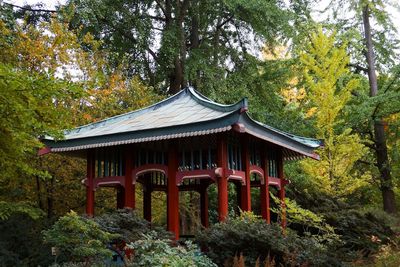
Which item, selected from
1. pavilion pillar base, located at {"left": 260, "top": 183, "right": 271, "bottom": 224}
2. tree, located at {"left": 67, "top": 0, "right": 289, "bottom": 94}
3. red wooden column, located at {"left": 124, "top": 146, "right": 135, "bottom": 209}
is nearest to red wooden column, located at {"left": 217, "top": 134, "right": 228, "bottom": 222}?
pavilion pillar base, located at {"left": 260, "top": 183, "right": 271, "bottom": 224}

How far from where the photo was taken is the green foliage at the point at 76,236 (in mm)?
6531

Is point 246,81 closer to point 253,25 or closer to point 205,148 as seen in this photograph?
point 253,25

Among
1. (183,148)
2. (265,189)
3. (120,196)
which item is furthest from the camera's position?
(120,196)

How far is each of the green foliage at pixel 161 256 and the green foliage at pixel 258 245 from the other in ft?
2.20

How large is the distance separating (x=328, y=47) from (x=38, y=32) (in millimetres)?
9437

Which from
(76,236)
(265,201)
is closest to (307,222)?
(265,201)

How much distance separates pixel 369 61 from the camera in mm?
20500

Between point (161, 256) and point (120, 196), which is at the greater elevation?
point (161, 256)

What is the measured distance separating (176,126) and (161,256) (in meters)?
3.15

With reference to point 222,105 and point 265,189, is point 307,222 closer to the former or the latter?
point 265,189

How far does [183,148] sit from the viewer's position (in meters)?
9.74

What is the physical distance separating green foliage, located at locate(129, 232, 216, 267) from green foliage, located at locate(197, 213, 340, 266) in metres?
0.67

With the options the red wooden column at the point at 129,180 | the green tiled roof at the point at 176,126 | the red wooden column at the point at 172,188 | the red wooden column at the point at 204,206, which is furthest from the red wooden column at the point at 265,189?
the red wooden column at the point at 129,180

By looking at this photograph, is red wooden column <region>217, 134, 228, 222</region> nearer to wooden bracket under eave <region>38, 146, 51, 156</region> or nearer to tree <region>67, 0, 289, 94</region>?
wooden bracket under eave <region>38, 146, 51, 156</region>
